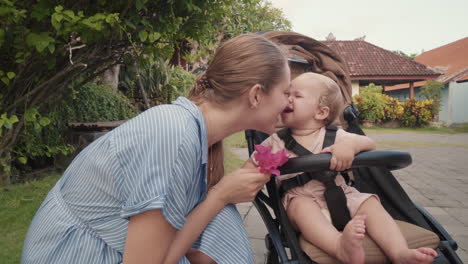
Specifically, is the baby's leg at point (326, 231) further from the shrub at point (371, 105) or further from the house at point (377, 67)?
Result: the house at point (377, 67)

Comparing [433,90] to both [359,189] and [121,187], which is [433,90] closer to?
[359,189]

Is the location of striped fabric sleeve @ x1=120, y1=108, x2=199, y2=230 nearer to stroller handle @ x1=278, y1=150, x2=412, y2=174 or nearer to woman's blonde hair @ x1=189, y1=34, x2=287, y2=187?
woman's blonde hair @ x1=189, y1=34, x2=287, y2=187

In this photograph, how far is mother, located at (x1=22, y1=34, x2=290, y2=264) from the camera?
1.07m

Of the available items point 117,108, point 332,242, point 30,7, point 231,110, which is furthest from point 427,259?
point 117,108

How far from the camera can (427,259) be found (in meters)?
1.23

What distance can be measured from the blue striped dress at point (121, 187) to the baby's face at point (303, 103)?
0.67m

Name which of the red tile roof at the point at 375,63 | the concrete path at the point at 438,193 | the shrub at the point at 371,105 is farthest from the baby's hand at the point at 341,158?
the red tile roof at the point at 375,63

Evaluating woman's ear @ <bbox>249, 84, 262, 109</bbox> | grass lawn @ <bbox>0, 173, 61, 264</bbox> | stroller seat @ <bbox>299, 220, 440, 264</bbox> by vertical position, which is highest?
woman's ear @ <bbox>249, 84, 262, 109</bbox>

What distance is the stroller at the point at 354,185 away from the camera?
4.28 feet

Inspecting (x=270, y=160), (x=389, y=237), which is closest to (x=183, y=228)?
(x=270, y=160)

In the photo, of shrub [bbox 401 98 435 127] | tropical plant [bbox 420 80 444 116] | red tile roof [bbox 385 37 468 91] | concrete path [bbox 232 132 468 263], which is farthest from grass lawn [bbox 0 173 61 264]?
red tile roof [bbox 385 37 468 91]

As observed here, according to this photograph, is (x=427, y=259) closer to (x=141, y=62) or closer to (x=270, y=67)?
(x=270, y=67)

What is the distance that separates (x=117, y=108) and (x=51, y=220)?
5504 millimetres

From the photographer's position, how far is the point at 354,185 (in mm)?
1806
